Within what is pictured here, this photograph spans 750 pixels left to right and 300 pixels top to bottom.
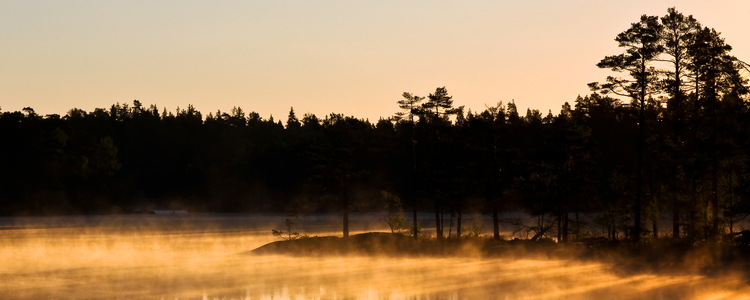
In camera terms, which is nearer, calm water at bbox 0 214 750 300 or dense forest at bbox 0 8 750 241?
calm water at bbox 0 214 750 300

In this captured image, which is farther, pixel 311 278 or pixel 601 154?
pixel 601 154

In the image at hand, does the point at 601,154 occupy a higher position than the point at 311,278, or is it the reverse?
the point at 601,154

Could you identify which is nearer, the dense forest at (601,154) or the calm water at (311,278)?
the calm water at (311,278)

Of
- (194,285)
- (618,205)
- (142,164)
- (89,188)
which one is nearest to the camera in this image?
(194,285)

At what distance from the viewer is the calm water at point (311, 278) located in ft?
108

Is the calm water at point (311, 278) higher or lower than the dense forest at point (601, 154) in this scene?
lower

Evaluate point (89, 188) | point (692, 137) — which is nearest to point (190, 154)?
point (89, 188)

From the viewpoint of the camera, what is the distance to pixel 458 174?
61.6 meters

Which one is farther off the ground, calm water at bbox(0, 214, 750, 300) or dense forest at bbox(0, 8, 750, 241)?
dense forest at bbox(0, 8, 750, 241)

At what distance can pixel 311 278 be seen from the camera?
40688 millimetres

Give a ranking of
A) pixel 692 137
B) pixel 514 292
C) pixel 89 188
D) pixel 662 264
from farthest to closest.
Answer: pixel 89 188, pixel 692 137, pixel 662 264, pixel 514 292

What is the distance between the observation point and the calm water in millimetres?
32875

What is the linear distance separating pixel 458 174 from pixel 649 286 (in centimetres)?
2829

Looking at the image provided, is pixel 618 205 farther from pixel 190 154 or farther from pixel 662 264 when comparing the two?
pixel 190 154
